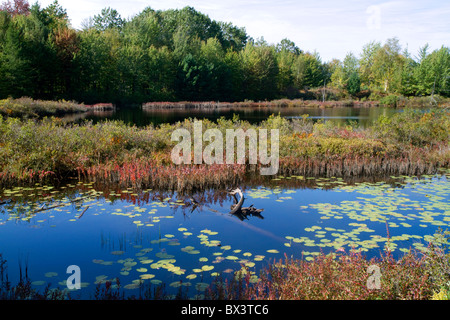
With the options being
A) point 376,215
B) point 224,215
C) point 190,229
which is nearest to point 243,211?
point 224,215

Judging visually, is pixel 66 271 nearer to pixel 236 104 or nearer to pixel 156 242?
pixel 156 242

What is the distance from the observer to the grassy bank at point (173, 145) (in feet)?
33.4

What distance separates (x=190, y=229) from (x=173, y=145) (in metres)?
6.95

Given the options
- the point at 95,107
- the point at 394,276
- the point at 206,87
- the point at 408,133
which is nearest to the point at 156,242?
the point at 394,276

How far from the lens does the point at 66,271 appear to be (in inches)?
212

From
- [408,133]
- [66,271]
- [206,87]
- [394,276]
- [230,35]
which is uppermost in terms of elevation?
[230,35]

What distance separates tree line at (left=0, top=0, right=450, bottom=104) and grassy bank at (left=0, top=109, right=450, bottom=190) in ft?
118

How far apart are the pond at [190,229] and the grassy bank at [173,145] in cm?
65

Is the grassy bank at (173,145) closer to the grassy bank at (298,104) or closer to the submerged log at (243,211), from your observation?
the submerged log at (243,211)

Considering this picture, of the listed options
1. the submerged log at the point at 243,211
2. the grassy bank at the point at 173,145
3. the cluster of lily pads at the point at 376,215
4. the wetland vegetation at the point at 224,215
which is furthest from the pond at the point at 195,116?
the submerged log at the point at 243,211

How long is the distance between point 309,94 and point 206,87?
2870 cm

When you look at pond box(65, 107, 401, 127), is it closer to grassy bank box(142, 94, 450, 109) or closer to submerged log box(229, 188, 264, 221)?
grassy bank box(142, 94, 450, 109)

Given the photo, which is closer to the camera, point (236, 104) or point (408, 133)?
point (408, 133)

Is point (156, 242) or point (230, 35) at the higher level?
point (230, 35)
